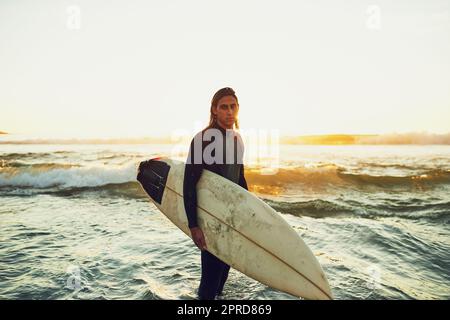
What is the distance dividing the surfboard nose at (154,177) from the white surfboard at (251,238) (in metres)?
0.90

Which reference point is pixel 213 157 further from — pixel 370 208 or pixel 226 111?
pixel 370 208

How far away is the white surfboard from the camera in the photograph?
109 inches

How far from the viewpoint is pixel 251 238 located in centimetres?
291

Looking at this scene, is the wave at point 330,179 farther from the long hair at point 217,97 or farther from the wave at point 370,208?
the long hair at point 217,97

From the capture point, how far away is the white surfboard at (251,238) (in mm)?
2779

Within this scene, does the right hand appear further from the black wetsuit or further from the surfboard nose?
the surfboard nose

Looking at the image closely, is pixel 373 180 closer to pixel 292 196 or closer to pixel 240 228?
pixel 292 196

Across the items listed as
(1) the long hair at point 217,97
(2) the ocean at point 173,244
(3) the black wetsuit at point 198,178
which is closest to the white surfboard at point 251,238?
(3) the black wetsuit at point 198,178

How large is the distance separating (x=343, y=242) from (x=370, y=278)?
155 centimetres

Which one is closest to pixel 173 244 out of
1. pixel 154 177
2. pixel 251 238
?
pixel 154 177

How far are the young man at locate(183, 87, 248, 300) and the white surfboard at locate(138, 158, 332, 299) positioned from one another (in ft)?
0.42

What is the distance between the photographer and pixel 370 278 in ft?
13.1

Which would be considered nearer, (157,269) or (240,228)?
(240,228)
